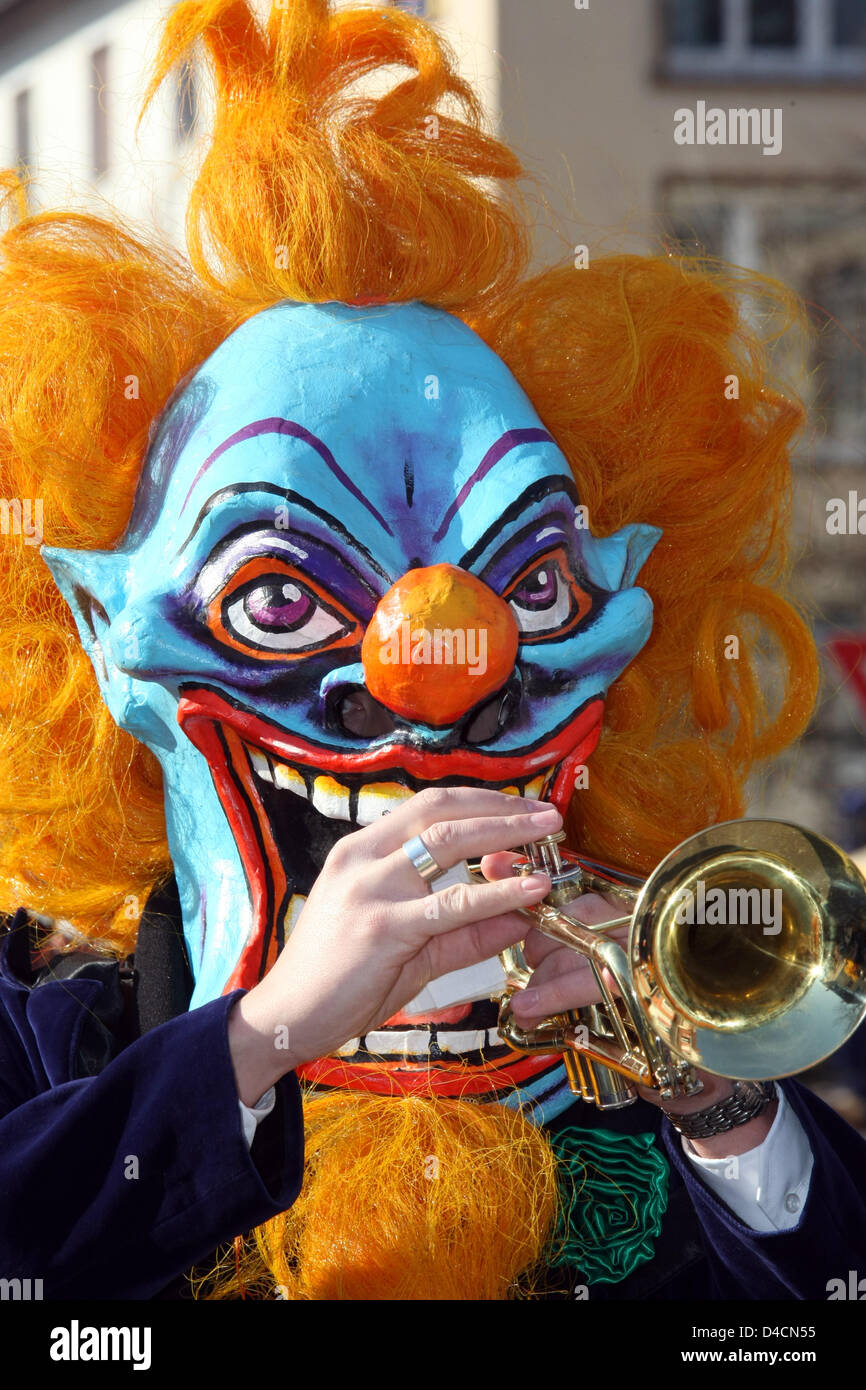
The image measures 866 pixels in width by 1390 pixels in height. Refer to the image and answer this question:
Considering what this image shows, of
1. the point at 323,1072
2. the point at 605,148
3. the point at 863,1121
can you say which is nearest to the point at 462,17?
the point at 605,148

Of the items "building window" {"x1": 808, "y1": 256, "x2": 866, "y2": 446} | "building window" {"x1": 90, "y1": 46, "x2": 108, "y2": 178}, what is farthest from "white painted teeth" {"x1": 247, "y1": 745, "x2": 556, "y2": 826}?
"building window" {"x1": 90, "y1": 46, "x2": 108, "y2": 178}

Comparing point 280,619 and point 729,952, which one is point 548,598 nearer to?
point 280,619

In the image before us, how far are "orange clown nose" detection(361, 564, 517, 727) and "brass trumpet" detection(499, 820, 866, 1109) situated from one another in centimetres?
23

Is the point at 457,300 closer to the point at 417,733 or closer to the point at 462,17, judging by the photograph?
the point at 417,733

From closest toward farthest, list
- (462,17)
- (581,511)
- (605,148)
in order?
(581,511)
(462,17)
(605,148)

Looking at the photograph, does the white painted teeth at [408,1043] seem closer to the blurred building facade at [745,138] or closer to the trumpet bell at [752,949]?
the trumpet bell at [752,949]

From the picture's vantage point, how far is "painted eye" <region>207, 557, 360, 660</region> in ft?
6.53

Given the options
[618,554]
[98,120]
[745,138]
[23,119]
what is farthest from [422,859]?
[23,119]

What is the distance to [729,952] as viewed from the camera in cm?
187

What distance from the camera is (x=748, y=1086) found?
6.60 ft

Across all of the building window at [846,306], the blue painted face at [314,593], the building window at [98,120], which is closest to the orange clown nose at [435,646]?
the blue painted face at [314,593]

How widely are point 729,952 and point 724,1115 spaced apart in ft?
0.86

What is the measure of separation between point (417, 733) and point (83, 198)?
1.10 metres

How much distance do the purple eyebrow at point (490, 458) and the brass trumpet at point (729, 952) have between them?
0.49 m
